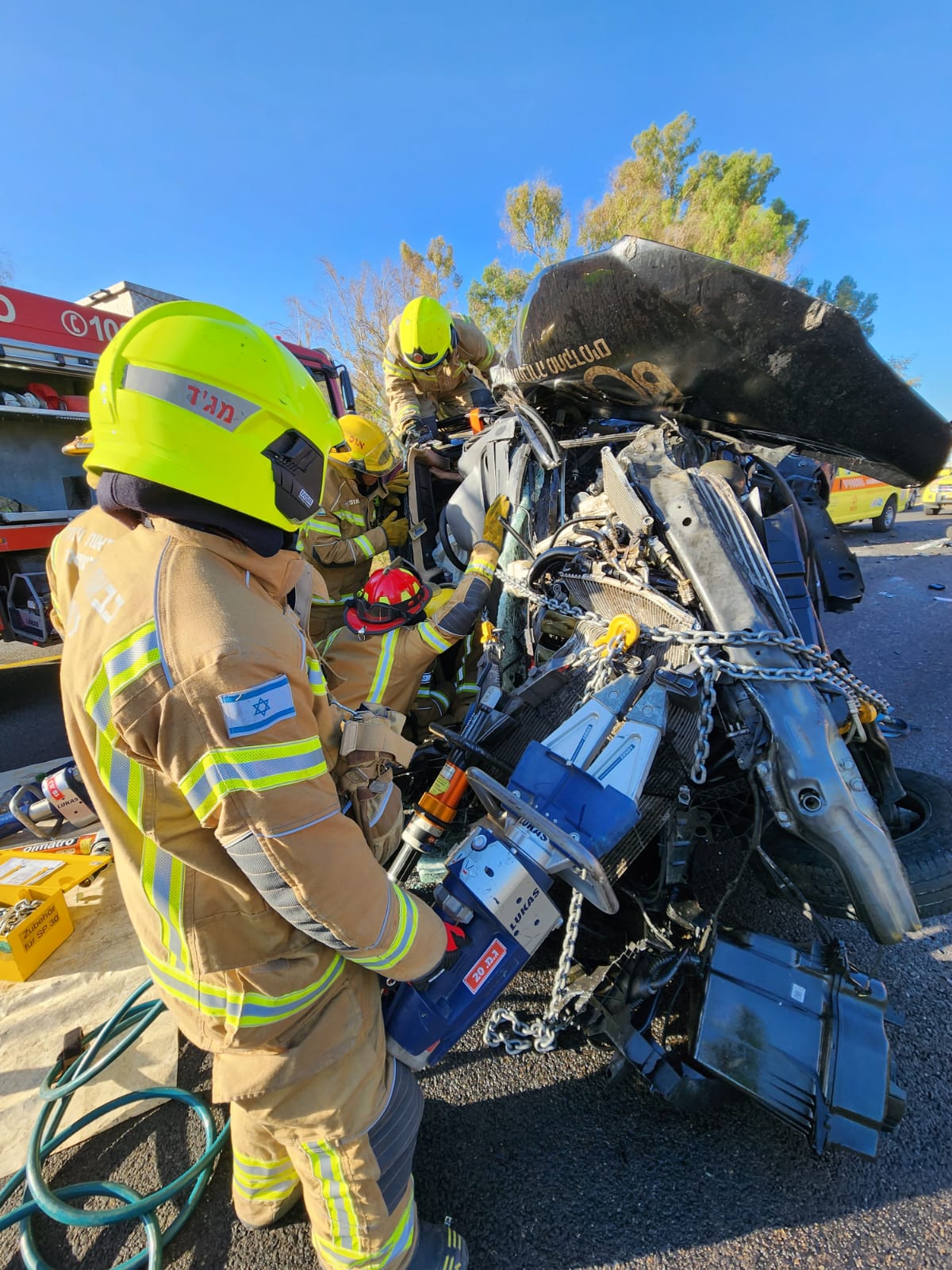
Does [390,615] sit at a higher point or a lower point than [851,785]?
higher

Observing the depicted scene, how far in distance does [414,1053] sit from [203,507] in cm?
133

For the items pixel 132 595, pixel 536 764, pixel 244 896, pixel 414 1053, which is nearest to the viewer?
pixel 132 595

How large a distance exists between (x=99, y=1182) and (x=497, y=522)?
115 inches

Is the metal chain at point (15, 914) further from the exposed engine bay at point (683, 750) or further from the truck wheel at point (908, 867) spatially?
the truck wheel at point (908, 867)

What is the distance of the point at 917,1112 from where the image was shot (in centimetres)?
171

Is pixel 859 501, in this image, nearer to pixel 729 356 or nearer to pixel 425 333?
pixel 425 333

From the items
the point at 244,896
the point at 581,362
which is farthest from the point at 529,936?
the point at 581,362

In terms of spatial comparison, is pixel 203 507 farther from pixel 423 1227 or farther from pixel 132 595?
pixel 423 1227

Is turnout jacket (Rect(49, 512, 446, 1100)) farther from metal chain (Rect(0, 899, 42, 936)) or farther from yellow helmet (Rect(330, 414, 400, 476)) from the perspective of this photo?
yellow helmet (Rect(330, 414, 400, 476))

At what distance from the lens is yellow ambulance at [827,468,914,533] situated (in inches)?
396

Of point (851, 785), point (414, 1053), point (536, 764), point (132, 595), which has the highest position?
point (132, 595)

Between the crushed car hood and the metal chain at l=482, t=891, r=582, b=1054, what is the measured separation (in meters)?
2.09

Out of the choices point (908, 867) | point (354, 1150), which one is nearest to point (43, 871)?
point (354, 1150)

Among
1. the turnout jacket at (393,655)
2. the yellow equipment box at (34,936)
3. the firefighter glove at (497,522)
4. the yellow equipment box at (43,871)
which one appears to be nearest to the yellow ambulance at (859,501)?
the firefighter glove at (497,522)
